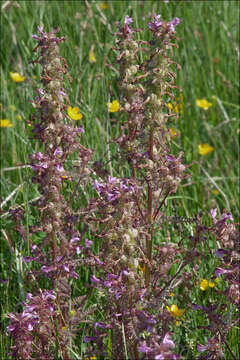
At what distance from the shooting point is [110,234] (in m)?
1.74

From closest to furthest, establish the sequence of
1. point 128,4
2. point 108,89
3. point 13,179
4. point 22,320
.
Answer: point 22,320 → point 108,89 → point 13,179 → point 128,4

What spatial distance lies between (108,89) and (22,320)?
4.53 ft

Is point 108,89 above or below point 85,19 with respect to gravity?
below

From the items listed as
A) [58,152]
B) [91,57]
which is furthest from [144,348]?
[91,57]

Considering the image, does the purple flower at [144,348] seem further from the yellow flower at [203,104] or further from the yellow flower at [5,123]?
the yellow flower at [203,104]

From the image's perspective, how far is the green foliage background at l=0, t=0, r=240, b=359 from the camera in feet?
9.04

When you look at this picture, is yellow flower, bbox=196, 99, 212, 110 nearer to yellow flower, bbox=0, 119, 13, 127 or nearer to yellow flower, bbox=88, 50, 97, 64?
yellow flower, bbox=88, 50, 97, 64

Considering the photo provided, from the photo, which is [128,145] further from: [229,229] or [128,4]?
[128,4]

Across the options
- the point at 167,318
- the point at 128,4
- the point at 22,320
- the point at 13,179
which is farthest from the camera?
the point at 128,4

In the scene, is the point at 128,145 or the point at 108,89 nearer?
the point at 128,145

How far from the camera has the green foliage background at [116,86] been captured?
9.04 ft

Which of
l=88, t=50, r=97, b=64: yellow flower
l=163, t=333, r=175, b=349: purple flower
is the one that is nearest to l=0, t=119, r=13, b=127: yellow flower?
l=88, t=50, r=97, b=64: yellow flower

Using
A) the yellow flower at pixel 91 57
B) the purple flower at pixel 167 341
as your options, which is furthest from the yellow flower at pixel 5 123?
the purple flower at pixel 167 341

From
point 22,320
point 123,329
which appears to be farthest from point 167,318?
point 22,320
